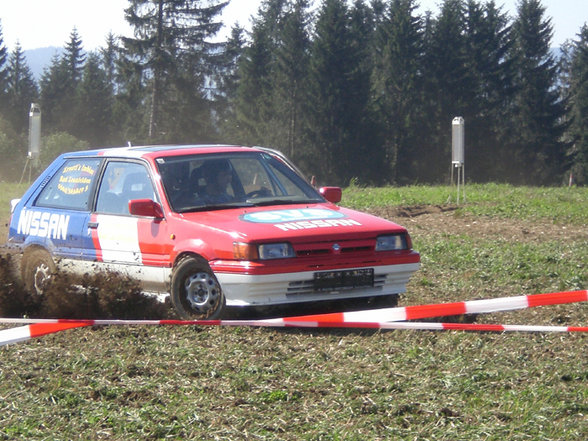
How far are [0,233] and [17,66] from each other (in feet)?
258

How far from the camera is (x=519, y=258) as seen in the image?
11086 millimetres

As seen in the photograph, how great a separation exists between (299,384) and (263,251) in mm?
1754

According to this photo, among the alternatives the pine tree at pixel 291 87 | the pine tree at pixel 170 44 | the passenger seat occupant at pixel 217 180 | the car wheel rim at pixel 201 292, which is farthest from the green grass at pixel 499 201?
the pine tree at pixel 291 87

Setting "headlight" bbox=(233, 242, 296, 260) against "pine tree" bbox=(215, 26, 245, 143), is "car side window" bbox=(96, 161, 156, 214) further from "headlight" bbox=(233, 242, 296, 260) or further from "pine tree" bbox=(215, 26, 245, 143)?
"pine tree" bbox=(215, 26, 245, 143)

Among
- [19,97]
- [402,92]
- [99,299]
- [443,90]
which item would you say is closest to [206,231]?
[99,299]

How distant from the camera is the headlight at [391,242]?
732cm

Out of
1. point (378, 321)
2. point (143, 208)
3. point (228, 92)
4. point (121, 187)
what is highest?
point (228, 92)

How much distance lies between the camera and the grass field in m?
4.51

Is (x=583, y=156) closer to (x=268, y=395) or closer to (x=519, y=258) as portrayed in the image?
(x=519, y=258)

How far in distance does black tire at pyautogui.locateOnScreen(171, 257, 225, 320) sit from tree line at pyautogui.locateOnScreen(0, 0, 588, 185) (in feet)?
145

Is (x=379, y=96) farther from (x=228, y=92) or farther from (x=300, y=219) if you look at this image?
(x=300, y=219)

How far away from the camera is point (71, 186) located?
870 cm

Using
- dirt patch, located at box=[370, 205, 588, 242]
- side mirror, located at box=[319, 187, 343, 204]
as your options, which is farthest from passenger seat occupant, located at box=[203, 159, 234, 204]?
dirt patch, located at box=[370, 205, 588, 242]

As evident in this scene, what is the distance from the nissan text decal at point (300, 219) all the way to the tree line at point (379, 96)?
44060 millimetres
